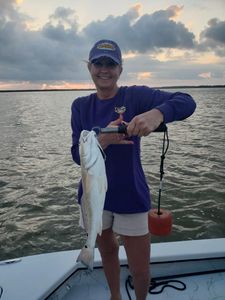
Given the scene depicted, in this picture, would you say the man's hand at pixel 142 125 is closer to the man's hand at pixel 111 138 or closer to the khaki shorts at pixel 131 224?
the man's hand at pixel 111 138

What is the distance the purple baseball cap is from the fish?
104 centimetres

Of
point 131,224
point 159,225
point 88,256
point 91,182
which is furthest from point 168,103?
point 159,225

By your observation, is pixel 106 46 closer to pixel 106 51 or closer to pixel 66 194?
pixel 106 51

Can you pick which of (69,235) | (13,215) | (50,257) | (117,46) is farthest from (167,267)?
(13,215)

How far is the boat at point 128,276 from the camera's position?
4.12 meters

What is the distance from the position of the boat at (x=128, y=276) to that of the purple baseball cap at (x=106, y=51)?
2.46m

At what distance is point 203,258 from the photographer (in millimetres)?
4609

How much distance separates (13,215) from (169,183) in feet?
16.6

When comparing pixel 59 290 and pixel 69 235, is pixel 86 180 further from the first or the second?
pixel 69 235

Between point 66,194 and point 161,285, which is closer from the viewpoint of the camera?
point 161,285

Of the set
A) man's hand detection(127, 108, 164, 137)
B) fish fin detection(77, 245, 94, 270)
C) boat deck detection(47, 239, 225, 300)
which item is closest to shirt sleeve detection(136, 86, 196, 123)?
man's hand detection(127, 108, 164, 137)

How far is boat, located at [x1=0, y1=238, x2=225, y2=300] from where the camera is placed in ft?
13.5

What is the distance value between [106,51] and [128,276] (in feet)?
9.30

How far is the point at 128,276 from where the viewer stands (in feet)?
15.2
